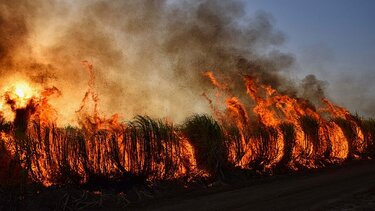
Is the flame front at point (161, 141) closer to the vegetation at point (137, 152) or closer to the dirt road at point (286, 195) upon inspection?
the vegetation at point (137, 152)

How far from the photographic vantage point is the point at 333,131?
1745 cm

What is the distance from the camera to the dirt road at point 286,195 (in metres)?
8.75

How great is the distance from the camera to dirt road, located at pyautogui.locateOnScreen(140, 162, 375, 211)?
8.75m

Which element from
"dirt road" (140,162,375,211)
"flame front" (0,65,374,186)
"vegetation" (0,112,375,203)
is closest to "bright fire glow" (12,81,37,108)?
"flame front" (0,65,374,186)

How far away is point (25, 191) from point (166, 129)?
13.5 ft

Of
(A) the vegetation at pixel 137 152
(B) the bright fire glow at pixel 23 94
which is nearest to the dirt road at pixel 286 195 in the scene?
(A) the vegetation at pixel 137 152

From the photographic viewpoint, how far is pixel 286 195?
9758 mm

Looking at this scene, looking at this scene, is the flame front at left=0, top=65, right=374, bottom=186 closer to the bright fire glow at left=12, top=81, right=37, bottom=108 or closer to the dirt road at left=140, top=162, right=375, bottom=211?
the bright fire glow at left=12, top=81, right=37, bottom=108

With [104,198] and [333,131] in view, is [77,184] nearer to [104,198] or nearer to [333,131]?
[104,198]

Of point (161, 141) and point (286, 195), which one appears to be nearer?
point (286, 195)

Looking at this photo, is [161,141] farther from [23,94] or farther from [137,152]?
[23,94]

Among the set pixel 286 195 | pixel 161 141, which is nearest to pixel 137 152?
pixel 161 141

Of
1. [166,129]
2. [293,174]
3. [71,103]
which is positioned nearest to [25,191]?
[166,129]

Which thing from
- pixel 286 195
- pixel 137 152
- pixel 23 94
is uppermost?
pixel 23 94
